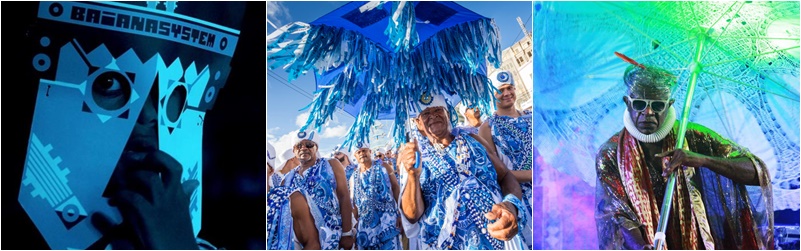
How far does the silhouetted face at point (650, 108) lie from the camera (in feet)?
15.9

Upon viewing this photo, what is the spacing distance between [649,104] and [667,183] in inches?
19.8

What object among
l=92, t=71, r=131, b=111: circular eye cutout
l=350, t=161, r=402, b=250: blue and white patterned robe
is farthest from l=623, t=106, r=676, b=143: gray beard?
l=92, t=71, r=131, b=111: circular eye cutout

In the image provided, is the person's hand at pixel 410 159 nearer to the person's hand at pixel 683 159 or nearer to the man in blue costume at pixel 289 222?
the man in blue costume at pixel 289 222

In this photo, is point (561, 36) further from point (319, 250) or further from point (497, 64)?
point (319, 250)

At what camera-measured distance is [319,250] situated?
4.92 meters

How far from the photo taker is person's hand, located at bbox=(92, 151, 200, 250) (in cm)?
483

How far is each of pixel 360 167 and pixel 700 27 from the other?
7.68ft

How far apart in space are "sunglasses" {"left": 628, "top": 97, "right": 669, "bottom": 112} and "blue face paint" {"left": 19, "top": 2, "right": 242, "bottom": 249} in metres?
2.82

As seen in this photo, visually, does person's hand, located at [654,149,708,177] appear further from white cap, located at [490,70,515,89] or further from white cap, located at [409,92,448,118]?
white cap, located at [409,92,448,118]

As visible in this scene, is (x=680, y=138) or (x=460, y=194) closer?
(x=460, y=194)

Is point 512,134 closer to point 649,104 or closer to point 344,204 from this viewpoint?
point 649,104

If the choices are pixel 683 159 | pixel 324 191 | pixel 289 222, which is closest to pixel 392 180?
pixel 324 191

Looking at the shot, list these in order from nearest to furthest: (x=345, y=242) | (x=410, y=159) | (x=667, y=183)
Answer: (x=410, y=159) < (x=667, y=183) < (x=345, y=242)

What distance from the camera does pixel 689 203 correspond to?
4781 millimetres
